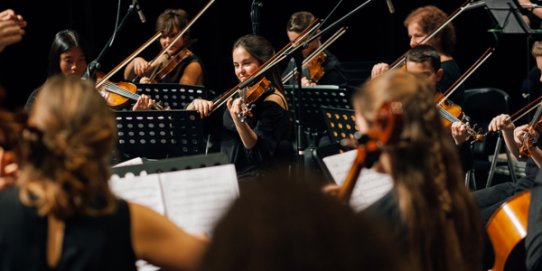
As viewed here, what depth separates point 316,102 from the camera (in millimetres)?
3947

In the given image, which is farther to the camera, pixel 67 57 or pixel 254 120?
pixel 67 57

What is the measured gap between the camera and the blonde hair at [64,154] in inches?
56.1

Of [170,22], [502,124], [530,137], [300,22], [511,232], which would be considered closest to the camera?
[511,232]

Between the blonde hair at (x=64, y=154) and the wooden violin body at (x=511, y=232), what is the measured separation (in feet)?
4.95

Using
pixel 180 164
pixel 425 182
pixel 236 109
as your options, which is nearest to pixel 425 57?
pixel 236 109

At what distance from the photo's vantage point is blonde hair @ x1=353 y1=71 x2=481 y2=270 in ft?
5.45

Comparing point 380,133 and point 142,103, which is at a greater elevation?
point 142,103

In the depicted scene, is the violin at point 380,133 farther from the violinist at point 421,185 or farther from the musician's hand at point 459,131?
the musician's hand at point 459,131

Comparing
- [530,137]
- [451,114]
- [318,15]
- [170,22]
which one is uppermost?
[170,22]

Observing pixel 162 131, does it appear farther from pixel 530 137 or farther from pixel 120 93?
pixel 530 137

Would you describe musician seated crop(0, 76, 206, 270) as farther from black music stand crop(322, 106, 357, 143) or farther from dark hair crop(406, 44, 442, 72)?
dark hair crop(406, 44, 442, 72)

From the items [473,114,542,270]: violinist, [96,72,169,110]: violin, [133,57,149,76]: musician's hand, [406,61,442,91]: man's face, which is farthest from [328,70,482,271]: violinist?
[133,57,149,76]: musician's hand

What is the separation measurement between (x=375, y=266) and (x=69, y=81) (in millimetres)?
899

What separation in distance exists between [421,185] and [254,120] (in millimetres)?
2006
